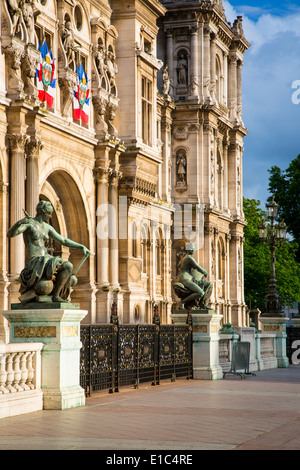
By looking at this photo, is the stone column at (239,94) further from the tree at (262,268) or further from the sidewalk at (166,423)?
the sidewalk at (166,423)

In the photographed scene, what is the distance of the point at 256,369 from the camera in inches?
1254

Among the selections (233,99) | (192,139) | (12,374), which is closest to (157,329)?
(12,374)

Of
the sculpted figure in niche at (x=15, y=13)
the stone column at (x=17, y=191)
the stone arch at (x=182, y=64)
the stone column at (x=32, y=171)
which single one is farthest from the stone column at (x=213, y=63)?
the stone column at (x=17, y=191)

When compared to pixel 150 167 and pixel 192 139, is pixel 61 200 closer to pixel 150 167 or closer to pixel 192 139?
pixel 150 167

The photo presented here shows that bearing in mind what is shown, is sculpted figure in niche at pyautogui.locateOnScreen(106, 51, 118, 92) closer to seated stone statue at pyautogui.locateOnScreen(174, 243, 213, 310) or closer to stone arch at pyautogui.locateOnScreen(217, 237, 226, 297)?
seated stone statue at pyautogui.locateOnScreen(174, 243, 213, 310)

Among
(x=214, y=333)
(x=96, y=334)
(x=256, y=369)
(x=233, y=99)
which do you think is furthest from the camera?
(x=233, y=99)

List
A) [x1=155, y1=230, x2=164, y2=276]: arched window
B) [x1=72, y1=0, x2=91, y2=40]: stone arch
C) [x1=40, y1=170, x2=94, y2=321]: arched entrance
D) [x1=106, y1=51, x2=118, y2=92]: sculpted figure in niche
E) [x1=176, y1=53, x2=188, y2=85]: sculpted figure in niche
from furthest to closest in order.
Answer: [x1=176, y1=53, x2=188, y2=85]: sculpted figure in niche
[x1=155, y1=230, x2=164, y2=276]: arched window
[x1=106, y1=51, x2=118, y2=92]: sculpted figure in niche
[x1=72, y1=0, x2=91, y2=40]: stone arch
[x1=40, y1=170, x2=94, y2=321]: arched entrance

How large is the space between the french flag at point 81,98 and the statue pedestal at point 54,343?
19.2 m

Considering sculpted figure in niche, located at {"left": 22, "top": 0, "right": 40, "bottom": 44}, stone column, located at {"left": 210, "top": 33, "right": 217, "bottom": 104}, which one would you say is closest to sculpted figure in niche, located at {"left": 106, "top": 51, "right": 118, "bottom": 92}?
sculpted figure in niche, located at {"left": 22, "top": 0, "right": 40, "bottom": 44}

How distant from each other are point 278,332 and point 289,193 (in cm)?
4274

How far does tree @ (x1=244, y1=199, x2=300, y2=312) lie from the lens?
74.6m

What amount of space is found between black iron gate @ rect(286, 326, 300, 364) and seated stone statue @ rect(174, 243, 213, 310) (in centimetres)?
1431
